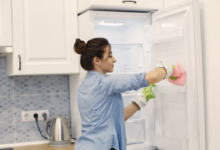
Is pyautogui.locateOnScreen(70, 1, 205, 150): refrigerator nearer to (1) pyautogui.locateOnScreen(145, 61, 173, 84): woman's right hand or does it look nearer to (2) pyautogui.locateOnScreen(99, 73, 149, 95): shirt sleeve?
(1) pyautogui.locateOnScreen(145, 61, 173, 84): woman's right hand

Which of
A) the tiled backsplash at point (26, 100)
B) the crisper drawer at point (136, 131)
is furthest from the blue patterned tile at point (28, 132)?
the crisper drawer at point (136, 131)

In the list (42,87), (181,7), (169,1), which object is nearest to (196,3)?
(181,7)

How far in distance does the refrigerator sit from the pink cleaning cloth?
0.11 feet

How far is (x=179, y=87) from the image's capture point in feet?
5.94

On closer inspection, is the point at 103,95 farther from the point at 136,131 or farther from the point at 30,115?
the point at 30,115

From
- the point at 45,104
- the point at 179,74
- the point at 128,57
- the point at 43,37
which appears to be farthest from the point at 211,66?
the point at 45,104

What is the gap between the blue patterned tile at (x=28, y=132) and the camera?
90.2 inches

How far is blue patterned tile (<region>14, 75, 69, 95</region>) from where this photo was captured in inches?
91.0

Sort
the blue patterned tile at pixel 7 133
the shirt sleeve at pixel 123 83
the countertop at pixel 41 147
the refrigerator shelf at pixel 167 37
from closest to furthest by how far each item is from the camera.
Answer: the shirt sleeve at pixel 123 83 < the refrigerator shelf at pixel 167 37 < the countertop at pixel 41 147 < the blue patterned tile at pixel 7 133

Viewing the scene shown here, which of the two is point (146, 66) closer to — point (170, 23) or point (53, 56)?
point (170, 23)

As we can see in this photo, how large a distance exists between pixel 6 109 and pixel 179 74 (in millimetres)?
1316

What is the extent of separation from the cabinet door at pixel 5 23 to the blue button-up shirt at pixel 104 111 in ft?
2.09

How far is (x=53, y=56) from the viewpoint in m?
2.04

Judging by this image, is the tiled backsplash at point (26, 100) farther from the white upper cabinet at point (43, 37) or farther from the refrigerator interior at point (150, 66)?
the refrigerator interior at point (150, 66)
